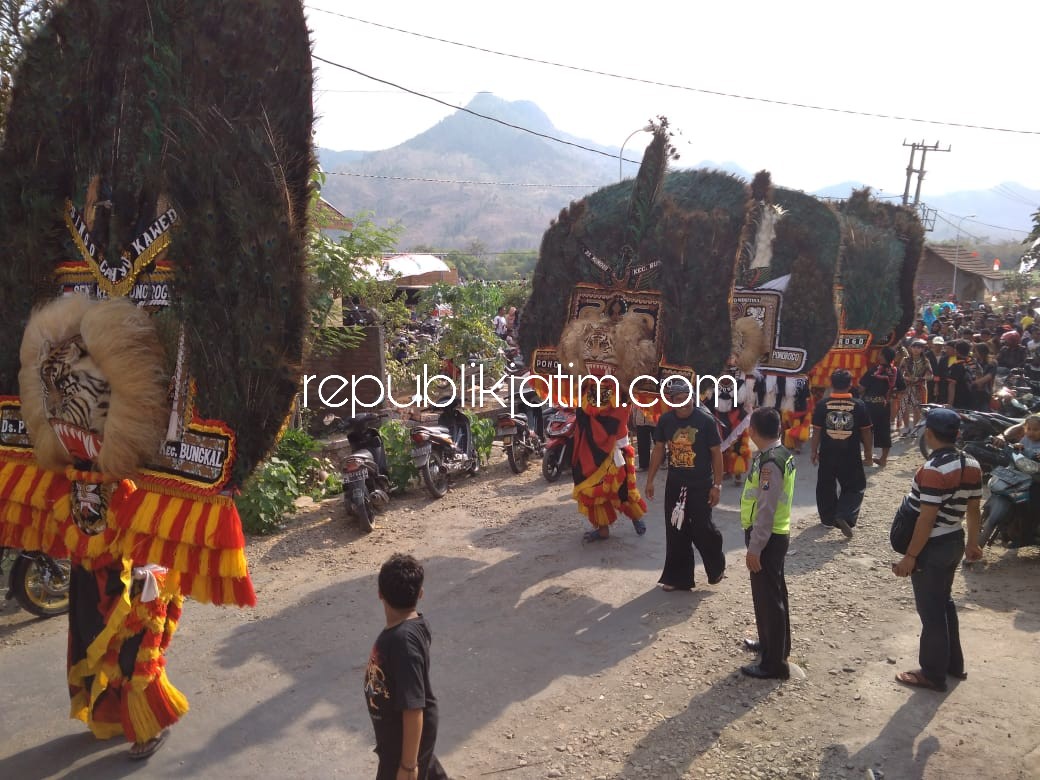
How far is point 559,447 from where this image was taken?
9188 mm

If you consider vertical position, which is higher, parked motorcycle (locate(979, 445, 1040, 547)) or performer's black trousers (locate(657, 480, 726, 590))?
parked motorcycle (locate(979, 445, 1040, 547))

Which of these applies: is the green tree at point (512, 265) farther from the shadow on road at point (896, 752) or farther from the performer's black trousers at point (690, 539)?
the shadow on road at point (896, 752)

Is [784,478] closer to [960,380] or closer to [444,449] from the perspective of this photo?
[444,449]

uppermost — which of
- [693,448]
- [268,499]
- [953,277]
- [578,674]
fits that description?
[953,277]

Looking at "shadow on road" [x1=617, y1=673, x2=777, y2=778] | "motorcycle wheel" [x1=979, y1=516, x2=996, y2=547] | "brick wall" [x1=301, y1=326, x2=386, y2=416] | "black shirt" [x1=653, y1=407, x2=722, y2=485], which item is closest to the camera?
"shadow on road" [x1=617, y1=673, x2=777, y2=778]

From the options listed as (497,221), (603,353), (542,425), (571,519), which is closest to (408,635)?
(603,353)

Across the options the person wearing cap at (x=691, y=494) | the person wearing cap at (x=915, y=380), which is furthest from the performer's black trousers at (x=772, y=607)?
the person wearing cap at (x=915, y=380)

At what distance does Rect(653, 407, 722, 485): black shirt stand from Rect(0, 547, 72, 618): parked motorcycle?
422cm

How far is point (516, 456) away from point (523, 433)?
0.36 m

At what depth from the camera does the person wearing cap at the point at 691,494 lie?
5.62m

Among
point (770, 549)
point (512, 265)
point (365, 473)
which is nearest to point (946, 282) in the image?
point (365, 473)

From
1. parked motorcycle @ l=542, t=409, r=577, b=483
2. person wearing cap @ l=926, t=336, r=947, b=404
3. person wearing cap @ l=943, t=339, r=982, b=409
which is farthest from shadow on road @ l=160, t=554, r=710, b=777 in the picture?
person wearing cap @ l=926, t=336, r=947, b=404

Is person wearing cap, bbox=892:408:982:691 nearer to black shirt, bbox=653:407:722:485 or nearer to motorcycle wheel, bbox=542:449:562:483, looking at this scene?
black shirt, bbox=653:407:722:485

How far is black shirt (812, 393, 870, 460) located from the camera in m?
7.34
